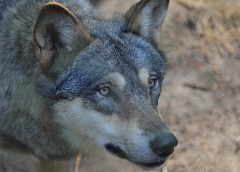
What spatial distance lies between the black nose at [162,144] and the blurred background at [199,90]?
1.22 metres

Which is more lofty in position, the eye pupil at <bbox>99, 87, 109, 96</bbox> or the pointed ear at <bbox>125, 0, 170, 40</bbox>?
the pointed ear at <bbox>125, 0, 170, 40</bbox>

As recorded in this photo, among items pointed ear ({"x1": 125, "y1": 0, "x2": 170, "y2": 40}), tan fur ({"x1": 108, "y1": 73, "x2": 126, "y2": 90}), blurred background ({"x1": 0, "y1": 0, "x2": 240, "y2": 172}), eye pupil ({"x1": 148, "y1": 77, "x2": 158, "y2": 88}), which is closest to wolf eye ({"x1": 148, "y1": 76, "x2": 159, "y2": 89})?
eye pupil ({"x1": 148, "y1": 77, "x2": 158, "y2": 88})

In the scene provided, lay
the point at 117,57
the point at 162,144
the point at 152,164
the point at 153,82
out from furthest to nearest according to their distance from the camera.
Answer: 1. the point at 153,82
2. the point at 117,57
3. the point at 152,164
4. the point at 162,144

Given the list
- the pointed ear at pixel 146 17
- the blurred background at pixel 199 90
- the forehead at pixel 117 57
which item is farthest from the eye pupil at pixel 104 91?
the blurred background at pixel 199 90

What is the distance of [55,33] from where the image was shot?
4.21m

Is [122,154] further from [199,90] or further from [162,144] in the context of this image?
[199,90]

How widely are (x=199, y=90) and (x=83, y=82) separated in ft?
8.40

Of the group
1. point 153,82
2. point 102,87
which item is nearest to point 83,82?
point 102,87

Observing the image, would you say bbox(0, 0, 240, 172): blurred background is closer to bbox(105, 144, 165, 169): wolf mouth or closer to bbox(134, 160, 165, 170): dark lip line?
bbox(105, 144, 165, 169): wolf mouth

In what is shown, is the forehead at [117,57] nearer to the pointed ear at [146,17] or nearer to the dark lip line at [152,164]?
the pointed ear at [146,17]

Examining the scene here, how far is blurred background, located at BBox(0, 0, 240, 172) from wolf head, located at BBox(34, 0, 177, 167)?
3.39 ft

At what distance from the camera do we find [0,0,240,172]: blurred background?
5777 millimetres

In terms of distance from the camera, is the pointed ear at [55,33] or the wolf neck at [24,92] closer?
the pointed ear at [55,33]

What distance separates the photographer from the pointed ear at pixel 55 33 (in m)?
4.09
